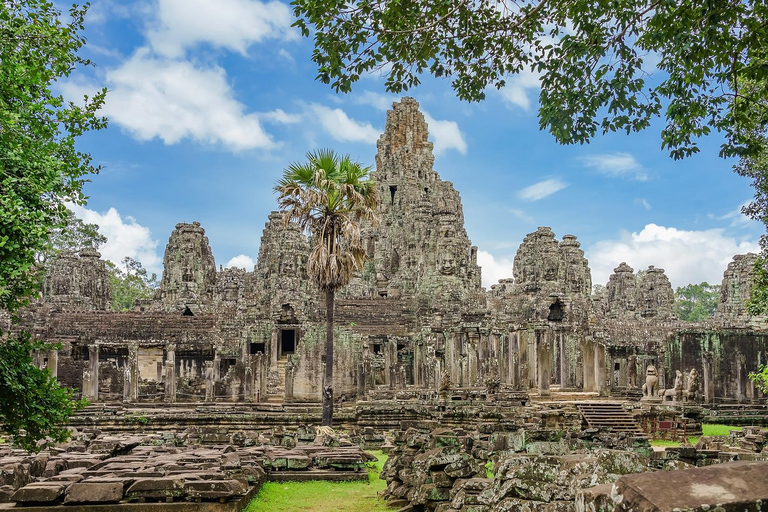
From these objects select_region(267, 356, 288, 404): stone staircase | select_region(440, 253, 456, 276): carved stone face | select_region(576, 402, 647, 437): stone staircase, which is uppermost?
select_region(440, 253, 456, 276): carved stone face

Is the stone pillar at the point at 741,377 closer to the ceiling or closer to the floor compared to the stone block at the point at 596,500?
closer to the floor

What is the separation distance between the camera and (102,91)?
8.35 meters

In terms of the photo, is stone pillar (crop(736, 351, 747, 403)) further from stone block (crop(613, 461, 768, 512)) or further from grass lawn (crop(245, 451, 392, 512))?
stone block (crop(613, 461, 768, 512))

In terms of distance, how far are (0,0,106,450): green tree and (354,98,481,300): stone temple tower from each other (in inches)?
942

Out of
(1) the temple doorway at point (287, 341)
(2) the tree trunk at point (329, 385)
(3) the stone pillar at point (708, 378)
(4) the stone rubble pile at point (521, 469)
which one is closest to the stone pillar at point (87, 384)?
(1) the temple doorway at point (287, 341)

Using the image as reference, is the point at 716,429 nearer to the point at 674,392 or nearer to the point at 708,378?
the point at 674,392

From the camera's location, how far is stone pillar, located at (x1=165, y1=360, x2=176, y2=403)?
24578 millimetres

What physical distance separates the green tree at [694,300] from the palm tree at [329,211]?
56049mm

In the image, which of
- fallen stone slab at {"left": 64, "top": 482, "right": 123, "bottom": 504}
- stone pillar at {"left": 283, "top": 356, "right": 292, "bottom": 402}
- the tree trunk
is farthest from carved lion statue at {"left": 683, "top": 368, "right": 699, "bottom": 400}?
fallen stone slab at {"left": 64, "top": 482, "right": 123, "bottom": 504}

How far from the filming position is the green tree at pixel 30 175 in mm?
6852

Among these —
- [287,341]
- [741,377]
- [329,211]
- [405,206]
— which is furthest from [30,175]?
[405,206]

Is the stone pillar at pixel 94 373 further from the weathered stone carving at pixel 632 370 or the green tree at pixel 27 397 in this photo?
the weathered stone carving at pixel 632 370

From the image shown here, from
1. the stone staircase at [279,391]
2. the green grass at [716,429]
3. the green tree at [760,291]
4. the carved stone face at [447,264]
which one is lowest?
the green grass at [716,429]

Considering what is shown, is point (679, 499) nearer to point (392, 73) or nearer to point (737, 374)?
point (392, 73)
